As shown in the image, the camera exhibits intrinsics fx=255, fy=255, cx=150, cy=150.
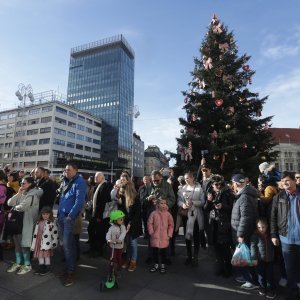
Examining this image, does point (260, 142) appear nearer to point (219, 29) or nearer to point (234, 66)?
point (234, 66)

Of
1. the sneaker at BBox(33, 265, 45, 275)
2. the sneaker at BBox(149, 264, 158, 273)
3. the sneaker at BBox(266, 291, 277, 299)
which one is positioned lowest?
the sneaker at BBox(266, 291, 277, 299)

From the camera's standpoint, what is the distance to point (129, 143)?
9981 centimetres

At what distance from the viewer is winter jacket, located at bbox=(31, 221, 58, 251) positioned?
4934 millimetres

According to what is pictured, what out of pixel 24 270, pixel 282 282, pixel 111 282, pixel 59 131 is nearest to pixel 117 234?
pixel 111 282

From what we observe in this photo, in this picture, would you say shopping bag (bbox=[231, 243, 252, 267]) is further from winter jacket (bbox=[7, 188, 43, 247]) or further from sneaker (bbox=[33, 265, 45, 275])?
winter jacket (bbox=[7, 188, 43, 247])

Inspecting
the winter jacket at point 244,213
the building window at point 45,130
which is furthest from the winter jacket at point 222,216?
the building window at point 45,130

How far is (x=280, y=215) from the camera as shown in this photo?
419cm

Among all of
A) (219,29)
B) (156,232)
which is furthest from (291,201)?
(219,29)

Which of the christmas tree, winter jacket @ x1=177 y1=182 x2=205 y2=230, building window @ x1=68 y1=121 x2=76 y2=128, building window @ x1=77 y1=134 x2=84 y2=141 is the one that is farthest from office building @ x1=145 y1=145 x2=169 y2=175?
winter jacket @ x1=177 y1=182 x2=205 y2=230

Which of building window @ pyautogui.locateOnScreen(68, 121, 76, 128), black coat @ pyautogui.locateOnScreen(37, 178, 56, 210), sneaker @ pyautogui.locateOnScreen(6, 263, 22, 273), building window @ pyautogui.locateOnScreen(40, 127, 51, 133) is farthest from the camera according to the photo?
building window @ pyautogui.locateOnScreen(68, 121, 76, 128)

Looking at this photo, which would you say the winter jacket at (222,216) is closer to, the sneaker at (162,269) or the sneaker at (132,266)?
the sneaker at (162,269)

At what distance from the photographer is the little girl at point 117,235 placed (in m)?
4.72

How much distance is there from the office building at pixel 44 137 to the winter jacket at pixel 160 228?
205ft

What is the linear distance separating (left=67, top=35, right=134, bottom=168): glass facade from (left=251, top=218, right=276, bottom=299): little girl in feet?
279
